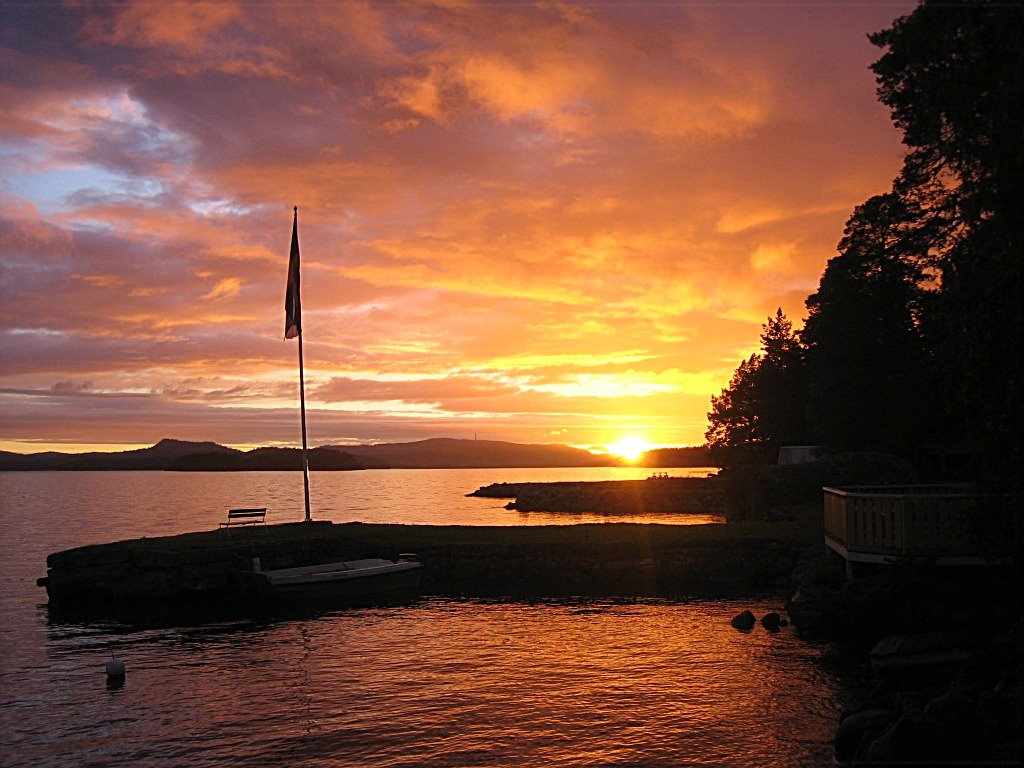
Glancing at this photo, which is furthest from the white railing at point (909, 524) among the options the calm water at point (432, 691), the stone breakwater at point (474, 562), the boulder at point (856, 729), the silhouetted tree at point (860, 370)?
the silhouetted tree at point (860, 370)

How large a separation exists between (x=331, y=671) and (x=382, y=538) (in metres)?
14.9

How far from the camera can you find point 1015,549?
1535 cm

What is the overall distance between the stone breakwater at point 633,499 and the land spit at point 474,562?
1579 inches

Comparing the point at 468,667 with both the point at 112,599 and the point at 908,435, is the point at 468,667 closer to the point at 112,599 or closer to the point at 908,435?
the point at 112,599

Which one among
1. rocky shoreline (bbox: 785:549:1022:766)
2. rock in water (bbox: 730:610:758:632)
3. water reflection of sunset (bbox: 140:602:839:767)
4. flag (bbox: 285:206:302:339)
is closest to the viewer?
rocky shoreline (bbox: 785:549:1022:766)

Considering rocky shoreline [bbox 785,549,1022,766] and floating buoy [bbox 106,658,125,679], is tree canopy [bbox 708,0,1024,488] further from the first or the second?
floating buoy [bbox 106,658,125,679]

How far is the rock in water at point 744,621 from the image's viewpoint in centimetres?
2289

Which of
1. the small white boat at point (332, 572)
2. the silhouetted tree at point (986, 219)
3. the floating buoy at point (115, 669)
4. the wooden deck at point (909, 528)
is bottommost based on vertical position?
the floating buoy at point (115, 669)

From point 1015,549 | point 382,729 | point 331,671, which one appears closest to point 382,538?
point 331,671

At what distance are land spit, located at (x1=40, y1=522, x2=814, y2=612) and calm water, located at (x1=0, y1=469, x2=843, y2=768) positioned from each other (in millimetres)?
2554

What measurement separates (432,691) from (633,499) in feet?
221

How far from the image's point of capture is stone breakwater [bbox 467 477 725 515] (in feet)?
252

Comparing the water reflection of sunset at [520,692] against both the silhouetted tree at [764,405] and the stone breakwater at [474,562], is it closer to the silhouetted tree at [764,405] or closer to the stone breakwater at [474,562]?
the stone breakwater at [474,562]

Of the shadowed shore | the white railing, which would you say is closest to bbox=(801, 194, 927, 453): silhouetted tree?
the shadowed shore
